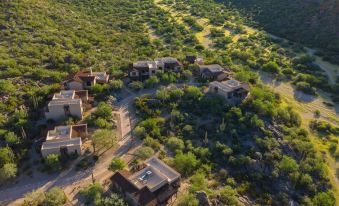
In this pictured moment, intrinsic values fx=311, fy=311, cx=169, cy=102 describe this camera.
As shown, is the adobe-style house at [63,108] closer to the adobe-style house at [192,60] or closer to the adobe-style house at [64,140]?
the adobe-style house at [64,140]

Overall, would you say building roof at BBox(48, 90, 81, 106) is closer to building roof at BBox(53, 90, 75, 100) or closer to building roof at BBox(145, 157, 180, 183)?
building roof at BBox(53, 90, 75, 100)

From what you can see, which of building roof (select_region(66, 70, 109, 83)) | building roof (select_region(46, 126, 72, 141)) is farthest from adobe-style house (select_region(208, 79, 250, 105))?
building roof (select_region(46, 126, 72, 141))

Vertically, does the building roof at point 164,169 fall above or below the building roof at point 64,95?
below

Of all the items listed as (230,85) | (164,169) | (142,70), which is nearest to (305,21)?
(230,85)

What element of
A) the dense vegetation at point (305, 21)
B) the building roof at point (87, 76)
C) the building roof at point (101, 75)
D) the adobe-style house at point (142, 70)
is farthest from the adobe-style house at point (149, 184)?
the dense vegetation at point (305, 21)

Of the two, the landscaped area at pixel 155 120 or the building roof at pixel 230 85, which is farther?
the building roof at pixel 230 85

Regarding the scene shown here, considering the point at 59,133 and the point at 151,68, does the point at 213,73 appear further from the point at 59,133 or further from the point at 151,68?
the point at 59,133
